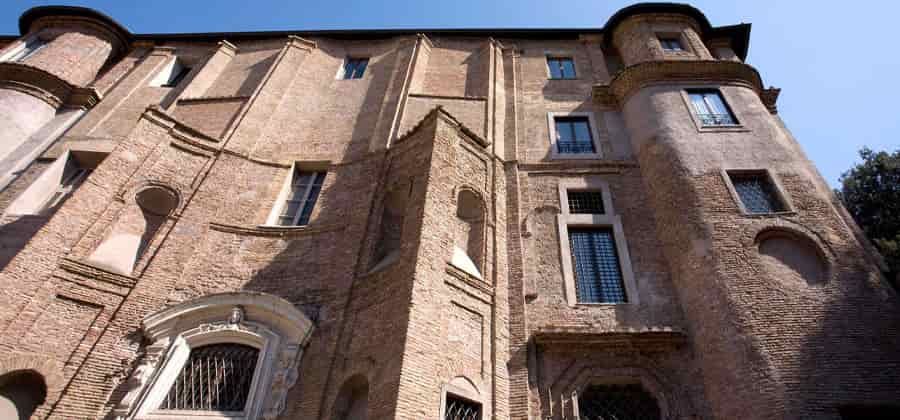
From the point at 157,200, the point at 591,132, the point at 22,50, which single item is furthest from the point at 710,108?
the point at 22,50

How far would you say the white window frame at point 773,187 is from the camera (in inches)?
376

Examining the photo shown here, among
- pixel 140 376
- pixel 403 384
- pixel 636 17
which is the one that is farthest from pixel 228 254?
pixel 636 17

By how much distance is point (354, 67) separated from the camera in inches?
674

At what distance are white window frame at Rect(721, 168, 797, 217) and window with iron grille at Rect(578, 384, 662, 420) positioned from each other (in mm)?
4265

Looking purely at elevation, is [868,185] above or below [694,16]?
below

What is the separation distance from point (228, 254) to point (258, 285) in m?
1.11

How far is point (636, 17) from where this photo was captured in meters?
16.1

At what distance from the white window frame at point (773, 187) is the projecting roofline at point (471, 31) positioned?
315 inches

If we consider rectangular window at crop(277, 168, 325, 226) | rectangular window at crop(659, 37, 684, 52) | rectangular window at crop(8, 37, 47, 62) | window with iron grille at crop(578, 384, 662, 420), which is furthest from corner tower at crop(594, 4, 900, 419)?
rectangular window at crop(8, 37, 47, 62)

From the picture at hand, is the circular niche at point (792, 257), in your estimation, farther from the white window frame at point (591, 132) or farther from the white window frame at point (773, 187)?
the white window frame at point (591, 132)

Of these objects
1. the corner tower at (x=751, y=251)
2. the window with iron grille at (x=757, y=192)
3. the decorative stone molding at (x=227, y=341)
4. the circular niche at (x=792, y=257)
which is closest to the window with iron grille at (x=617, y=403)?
the corner tower at (x=751, y=251)

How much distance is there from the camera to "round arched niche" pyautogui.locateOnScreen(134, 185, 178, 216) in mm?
10218

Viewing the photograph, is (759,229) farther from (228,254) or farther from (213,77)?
(213,77)

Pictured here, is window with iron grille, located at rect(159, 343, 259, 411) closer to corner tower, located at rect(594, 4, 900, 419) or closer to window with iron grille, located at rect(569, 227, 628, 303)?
window with iron grille, located at rect(569, 227, 628, 303)
